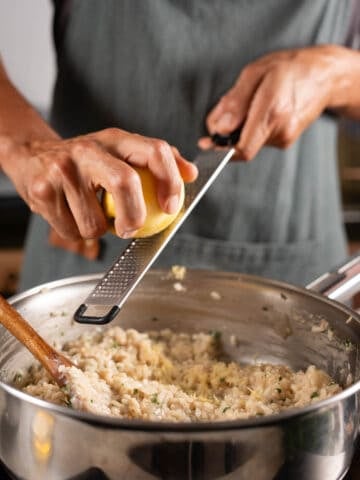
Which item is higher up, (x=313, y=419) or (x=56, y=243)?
(x=313, y=419)

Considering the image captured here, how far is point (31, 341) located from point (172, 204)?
210mm

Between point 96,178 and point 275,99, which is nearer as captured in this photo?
point 96,178

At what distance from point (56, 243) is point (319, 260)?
19.6 inches

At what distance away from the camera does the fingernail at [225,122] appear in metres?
1.15

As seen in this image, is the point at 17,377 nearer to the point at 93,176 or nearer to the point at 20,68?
the point at 93,176

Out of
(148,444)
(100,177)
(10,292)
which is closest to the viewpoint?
(148,444)

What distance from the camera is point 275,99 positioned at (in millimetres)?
1165

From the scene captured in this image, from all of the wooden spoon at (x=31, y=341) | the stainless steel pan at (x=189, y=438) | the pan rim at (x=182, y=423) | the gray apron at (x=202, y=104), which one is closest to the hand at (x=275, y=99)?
the gray apron at (x=202, y=104)

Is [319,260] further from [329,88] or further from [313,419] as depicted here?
[313,419]

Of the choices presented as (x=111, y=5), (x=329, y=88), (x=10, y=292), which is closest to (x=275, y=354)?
(x=329, y=88)

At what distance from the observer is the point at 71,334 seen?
963 mm

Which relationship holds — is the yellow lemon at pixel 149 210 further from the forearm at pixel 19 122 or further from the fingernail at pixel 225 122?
the fingernail at pixel 225 122

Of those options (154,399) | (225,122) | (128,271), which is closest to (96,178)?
(128,271)

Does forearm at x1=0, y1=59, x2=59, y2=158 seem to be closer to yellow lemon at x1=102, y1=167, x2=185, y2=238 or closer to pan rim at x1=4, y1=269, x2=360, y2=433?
yellow lemon at x1=102, y1=167, x2=185, y2=238
